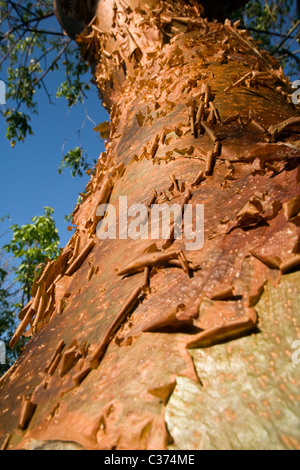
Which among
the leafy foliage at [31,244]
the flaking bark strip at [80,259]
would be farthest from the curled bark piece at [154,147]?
the leafy foliage at [31,244]

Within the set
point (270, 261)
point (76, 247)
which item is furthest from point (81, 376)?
point (76, 247)

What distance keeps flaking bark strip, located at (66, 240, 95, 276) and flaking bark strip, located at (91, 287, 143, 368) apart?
10.1 inches

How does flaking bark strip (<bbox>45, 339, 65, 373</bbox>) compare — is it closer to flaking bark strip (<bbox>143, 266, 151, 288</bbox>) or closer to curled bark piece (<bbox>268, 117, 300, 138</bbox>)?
flaking bark strip (<bbox>143, 266, 151, 288</bbox>)

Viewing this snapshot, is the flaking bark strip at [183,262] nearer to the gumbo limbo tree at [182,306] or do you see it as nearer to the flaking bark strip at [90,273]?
the gumbo limbo tree at [182,306]

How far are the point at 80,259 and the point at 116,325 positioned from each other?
0.28 m

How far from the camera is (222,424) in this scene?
11.0 inches

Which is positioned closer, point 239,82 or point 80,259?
point 80,259

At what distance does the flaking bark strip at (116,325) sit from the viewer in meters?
0.39

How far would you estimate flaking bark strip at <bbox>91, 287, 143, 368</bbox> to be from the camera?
39cm

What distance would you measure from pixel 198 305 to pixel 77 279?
32 centimetres

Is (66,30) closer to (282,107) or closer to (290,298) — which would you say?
(282,107)

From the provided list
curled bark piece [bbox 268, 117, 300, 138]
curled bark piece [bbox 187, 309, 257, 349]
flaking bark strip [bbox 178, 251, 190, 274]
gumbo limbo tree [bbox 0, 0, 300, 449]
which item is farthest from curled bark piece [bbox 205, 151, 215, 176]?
curled bark piece [bbox 187, 309, 257, 349]

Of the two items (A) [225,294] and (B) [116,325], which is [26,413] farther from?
(A) [225,294]

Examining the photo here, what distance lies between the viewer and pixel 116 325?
0.42 meters
